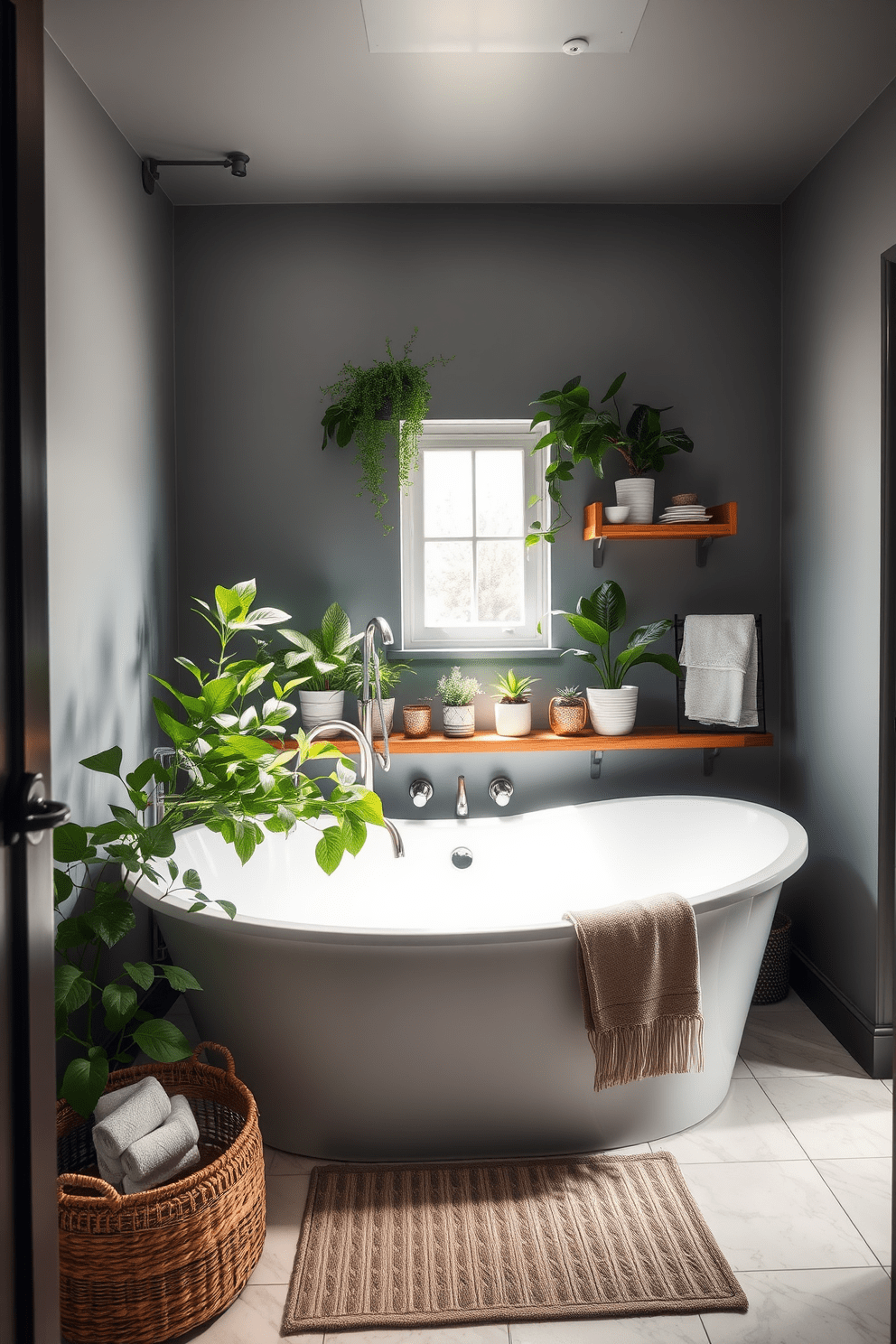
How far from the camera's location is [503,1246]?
176 centimetres

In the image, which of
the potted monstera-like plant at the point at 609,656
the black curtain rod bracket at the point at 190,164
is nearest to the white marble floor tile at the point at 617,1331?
the potted monstera-like plant at the point at 609,656

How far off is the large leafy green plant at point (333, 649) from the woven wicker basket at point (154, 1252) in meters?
1.47

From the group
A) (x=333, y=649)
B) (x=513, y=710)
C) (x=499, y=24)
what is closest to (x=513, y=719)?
(x=513, y=710)

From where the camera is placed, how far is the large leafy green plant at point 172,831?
66.2 inches

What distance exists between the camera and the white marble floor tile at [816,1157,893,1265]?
1798 mm

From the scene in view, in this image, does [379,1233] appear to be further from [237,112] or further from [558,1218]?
[237,112]

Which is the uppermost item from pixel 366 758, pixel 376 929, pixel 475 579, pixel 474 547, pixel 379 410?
pixel 379 410

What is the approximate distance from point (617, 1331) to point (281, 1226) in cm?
69

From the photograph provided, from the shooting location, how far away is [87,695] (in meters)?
2.28

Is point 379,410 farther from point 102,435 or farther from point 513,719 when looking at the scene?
point 513,719

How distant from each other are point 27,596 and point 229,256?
2248 mm

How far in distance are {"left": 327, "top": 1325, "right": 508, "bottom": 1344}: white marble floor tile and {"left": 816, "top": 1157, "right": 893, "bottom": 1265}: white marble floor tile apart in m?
0.77

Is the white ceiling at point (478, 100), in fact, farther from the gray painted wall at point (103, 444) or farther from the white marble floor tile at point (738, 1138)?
the white marble floor tile at point (738, 1138)

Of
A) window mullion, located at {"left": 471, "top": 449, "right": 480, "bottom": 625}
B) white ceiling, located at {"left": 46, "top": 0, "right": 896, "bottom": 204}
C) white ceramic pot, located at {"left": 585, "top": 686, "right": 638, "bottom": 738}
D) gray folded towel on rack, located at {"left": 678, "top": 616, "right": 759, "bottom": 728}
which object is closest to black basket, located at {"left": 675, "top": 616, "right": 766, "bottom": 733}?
gray folded towel on rack, located at {"left": 678, "top": 616, "right": 759, "bottom": 728}
